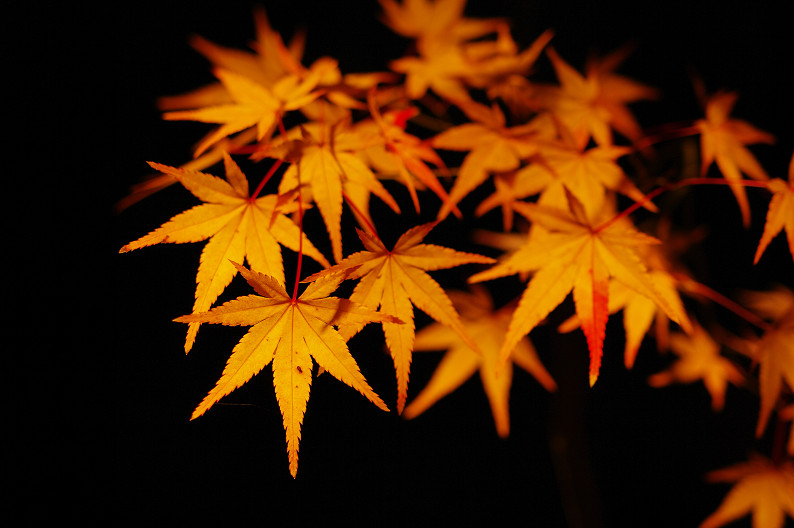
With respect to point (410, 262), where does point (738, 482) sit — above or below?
below

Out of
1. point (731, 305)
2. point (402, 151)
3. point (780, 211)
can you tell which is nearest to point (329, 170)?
point (402, 151)

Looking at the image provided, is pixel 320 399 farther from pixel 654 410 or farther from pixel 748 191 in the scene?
pixel 748 191

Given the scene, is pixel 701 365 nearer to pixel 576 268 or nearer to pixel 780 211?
pixel 780 211

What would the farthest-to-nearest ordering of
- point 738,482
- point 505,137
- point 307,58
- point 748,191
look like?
point 748,191 < point 307,58 < point 738,482 < point 505,137

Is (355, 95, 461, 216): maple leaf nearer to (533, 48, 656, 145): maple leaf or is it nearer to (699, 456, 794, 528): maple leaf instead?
(533, 48, 656, 145): maple leaf

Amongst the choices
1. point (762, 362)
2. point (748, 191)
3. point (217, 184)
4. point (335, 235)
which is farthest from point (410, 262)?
point (748, 191)

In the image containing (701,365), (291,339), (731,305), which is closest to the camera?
(291,339)

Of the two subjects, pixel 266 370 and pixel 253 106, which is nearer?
Answer: pixel 253 106
